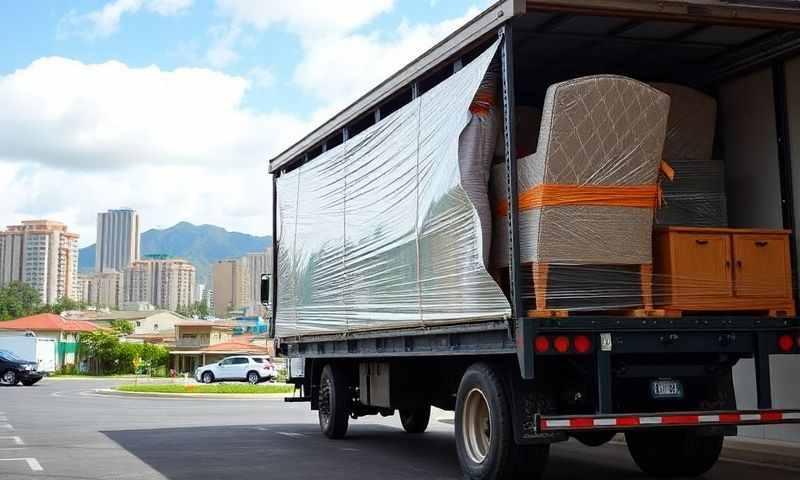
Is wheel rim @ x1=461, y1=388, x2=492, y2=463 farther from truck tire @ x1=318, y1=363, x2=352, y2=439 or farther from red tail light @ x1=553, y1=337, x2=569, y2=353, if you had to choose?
truck tire @ x1=318, y1=363, x2=352, y2=439

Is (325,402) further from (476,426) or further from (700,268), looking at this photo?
(700,268)

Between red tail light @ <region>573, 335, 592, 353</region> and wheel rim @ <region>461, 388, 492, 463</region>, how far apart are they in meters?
1.16

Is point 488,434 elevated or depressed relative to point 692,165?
depressed

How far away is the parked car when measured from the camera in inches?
1877

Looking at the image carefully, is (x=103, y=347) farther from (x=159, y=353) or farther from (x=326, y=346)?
(x=326, y=346)

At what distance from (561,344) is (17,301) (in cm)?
13128

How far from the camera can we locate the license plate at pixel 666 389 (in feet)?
26.7

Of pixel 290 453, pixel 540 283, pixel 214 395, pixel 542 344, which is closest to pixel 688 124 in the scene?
pixel 540 283

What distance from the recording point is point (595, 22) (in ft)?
29.1

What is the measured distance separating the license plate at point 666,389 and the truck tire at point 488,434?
Result: 1023 mm

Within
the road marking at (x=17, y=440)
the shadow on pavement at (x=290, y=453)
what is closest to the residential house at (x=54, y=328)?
the road marking at (x=17, y=440)

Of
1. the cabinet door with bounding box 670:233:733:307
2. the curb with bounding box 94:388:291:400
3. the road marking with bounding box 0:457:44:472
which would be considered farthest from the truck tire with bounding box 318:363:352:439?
the curb with bounding box 94:388:291:400

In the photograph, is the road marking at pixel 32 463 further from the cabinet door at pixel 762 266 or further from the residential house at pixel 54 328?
the residential house at pixel 54 328

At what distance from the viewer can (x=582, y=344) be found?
767 cm
